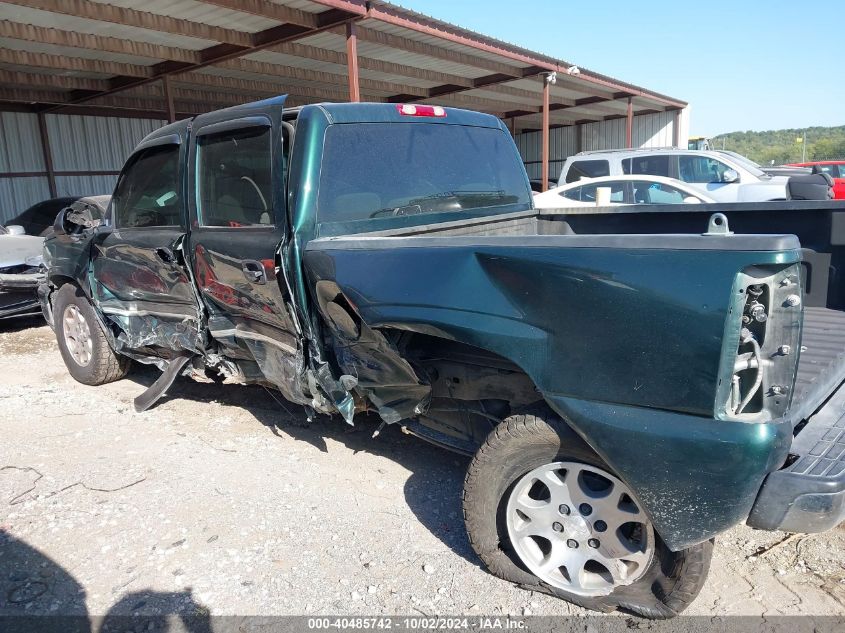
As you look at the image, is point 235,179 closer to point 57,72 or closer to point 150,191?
point 150,191

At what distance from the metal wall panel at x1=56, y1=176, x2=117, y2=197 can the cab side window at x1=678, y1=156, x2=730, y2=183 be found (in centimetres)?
1412

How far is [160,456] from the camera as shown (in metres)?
4.14

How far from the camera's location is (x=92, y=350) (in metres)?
5.43

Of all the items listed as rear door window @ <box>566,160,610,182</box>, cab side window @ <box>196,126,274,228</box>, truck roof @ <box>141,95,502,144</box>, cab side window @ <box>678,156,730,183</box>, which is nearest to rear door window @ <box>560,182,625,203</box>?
rear door window @ <box>566,160,610,182</box>

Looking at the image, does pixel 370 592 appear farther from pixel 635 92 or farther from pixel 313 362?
pixel 635 92

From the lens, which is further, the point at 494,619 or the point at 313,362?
the point at 313,362

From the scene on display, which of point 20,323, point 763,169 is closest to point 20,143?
point 20,323

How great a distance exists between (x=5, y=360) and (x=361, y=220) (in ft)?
17.6

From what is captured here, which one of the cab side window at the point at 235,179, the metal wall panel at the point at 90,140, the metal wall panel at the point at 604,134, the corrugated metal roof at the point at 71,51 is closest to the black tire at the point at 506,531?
the cab side window at the point at 235,179

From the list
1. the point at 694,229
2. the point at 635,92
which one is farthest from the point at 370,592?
the point at 635,92

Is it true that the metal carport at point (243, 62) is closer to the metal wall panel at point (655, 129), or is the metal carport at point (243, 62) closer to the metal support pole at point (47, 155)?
the metal support pole at point (47, 155)

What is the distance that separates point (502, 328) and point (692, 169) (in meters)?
11.1

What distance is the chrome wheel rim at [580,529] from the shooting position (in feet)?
7.95

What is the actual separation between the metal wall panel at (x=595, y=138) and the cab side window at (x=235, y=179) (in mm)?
20337
